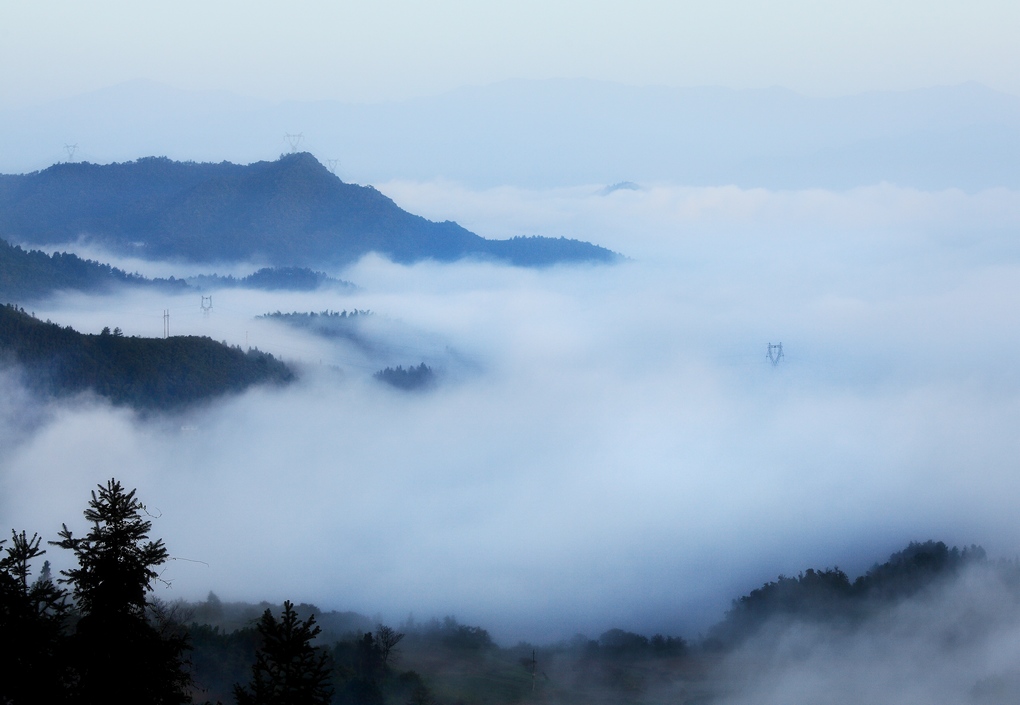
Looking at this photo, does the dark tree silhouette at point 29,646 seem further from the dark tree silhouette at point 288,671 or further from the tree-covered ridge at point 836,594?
the tree-covered ridge at point 836,594

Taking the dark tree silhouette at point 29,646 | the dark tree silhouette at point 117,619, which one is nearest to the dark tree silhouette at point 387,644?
the dark tree silhouette at point 117,619

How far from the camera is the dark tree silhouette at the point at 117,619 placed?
17.9 meters

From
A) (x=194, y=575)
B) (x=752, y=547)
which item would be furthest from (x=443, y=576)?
(x=752, y=547)

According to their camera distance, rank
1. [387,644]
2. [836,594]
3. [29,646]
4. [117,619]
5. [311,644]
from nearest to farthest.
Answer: [29,646], [117,619], [387,644], [311,644], [836,594]

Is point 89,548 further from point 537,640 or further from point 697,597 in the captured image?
point 697,597

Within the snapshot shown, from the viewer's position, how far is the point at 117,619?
18266mm

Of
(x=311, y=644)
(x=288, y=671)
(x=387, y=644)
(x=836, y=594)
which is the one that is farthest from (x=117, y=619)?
(x=836, y=594)

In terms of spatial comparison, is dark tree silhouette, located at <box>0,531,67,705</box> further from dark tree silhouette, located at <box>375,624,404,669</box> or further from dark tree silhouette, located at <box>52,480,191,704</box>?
dark tree silhouette, located at <box>375,624,404,669</box>

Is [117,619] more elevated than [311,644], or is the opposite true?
[117,619]

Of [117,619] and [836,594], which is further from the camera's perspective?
[836,594]

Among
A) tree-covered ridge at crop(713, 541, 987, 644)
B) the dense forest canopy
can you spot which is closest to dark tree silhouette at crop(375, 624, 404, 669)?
the dense forest canopy

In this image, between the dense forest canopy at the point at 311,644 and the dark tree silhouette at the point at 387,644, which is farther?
the dark tree silhouette at the point at 387,644

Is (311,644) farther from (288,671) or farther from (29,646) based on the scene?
(288,671)

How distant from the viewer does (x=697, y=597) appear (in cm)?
13450
